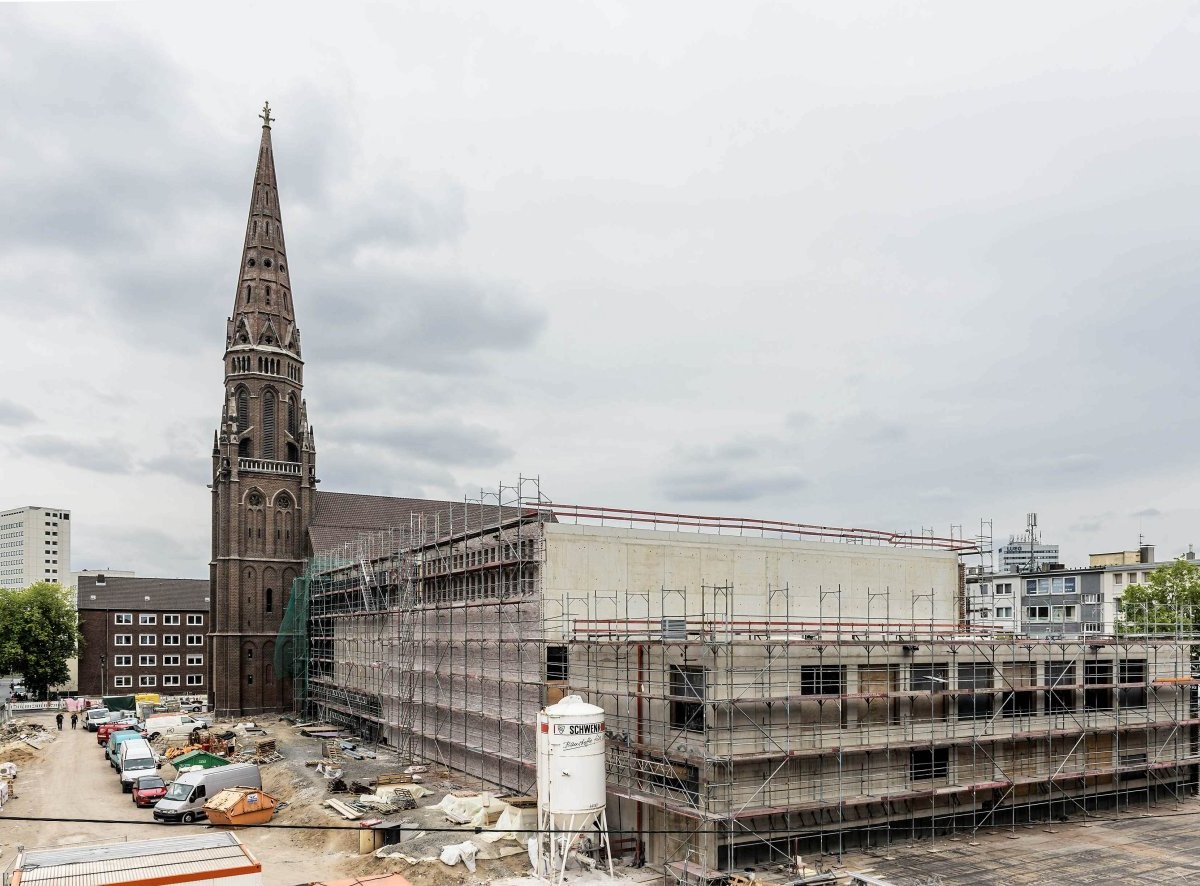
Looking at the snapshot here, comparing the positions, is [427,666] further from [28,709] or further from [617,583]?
[28,709]

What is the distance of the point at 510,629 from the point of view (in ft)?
113

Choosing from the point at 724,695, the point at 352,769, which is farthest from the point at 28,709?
the point at 724,695

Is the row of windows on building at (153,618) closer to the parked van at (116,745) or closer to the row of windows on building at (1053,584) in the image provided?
the parked van at (116,745)

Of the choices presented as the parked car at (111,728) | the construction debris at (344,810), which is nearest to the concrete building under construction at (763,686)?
the construction debris at (344,810)

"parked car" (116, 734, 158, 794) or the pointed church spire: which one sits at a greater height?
the pointed church spire

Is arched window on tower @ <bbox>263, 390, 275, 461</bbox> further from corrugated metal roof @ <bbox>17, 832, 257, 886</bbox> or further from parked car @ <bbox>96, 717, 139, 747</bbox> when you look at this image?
corrugated metal roof @ <bbox>17, 832, 257, 886</bbox>

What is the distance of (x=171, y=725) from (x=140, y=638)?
31846 mm

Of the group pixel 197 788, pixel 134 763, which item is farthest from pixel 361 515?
pixel 197 788

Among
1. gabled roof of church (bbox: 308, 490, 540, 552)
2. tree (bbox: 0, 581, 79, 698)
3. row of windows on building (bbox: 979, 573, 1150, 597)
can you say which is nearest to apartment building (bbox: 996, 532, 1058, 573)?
row of windows on building (bbox: 979, 573, 1150, 597)

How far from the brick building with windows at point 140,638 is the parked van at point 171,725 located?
2605cm

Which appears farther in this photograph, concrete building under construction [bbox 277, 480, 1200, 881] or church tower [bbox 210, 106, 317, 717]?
church tower [bbox 210, 106, 317, 717]

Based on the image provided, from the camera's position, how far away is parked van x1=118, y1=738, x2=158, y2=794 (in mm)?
38625

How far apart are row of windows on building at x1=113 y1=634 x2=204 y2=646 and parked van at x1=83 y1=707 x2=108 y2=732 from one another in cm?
1886

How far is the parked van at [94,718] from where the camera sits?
60000 mm
